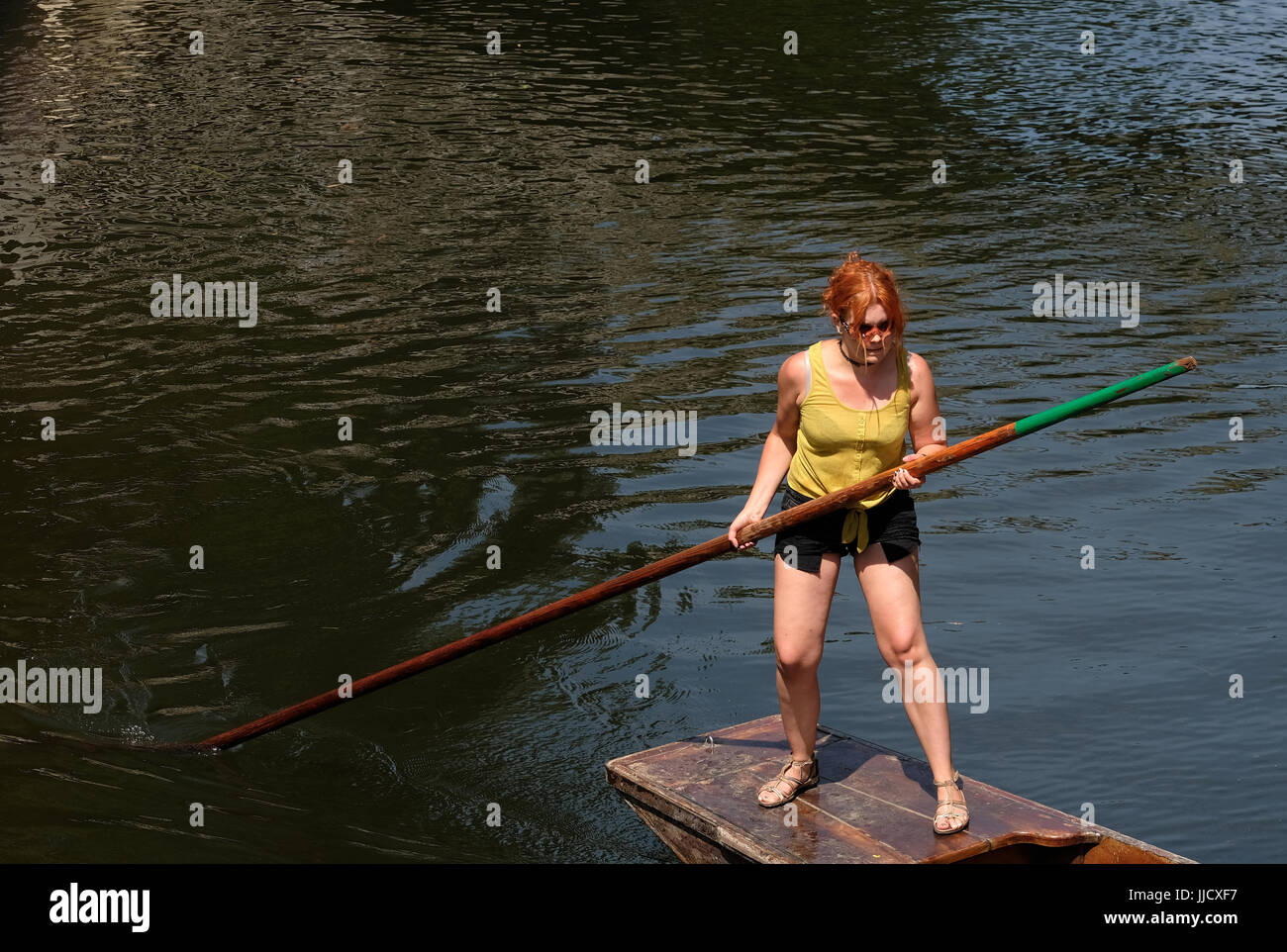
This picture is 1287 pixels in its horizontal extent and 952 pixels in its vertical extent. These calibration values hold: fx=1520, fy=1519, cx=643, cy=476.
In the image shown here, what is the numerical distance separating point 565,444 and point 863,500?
6.26m

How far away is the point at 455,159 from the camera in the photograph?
21.6 metres

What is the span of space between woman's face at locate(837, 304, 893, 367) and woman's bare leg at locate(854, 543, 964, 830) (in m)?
0.79

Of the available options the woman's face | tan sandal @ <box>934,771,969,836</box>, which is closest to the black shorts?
the woman's face

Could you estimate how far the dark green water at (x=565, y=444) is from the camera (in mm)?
7977

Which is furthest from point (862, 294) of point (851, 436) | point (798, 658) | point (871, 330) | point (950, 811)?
point (950, 811)

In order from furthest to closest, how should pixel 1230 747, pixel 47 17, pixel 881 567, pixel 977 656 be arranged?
1. pixel 47 17
2. pixel 977 656
3. pixel 1230 747
4. pixel 881 567

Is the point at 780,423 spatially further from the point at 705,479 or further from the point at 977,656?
the point at 705,479

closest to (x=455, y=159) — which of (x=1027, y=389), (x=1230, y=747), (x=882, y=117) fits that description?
(x=882, y=117)

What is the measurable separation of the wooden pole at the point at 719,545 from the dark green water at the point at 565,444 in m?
0.66

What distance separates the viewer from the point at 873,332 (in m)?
5.75

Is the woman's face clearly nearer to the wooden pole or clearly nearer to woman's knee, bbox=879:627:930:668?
the wooden pole

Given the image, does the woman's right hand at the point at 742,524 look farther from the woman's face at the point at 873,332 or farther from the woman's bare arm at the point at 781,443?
the woman's face at the point at 873,332
